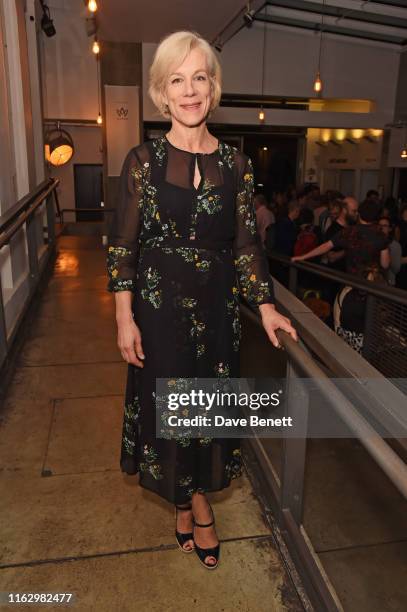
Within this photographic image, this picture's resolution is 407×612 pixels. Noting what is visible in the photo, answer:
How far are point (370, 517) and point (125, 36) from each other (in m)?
8.23

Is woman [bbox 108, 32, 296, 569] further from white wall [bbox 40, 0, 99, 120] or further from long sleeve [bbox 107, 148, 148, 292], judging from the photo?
white wall [bbox 40, 0, 99, 120]

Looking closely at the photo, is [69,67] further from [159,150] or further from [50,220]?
[159,150]

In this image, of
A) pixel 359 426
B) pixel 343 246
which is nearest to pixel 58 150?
pixel 343 246

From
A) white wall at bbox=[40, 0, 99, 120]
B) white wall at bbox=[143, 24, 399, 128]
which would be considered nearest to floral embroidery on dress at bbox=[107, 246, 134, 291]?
white wall at bbox=[143, 24, 399, 128]

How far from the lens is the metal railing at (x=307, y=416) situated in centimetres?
96

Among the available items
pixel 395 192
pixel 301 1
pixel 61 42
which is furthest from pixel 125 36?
pixel 395 192

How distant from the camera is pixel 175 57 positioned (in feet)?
4.69

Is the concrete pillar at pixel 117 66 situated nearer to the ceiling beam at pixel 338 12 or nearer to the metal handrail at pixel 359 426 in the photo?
the ceiling beam at pixel 338 12

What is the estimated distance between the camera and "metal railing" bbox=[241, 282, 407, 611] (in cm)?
A: 96

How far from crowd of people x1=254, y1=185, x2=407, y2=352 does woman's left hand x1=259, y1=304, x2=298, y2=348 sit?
2.13 meters

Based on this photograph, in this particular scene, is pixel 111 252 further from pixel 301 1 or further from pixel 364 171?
pixel 364 171

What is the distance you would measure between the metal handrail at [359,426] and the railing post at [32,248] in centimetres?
318

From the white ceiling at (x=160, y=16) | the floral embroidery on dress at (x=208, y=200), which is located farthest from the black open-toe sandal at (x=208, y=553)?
the white ceiling at (x=160, y=16)

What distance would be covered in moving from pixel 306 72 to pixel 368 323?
9.12 m
